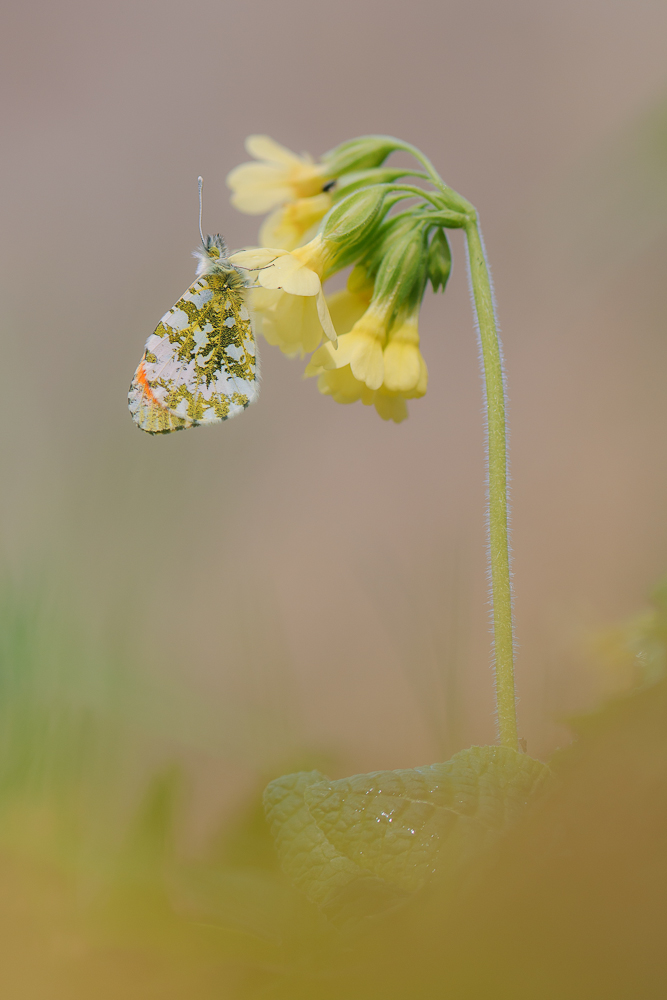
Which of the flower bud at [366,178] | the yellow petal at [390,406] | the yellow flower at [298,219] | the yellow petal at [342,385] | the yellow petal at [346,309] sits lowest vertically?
the yellow petal at [390,406]

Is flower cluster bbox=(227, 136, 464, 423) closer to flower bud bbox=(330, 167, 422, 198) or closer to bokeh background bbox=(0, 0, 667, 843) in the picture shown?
flower bud bbox=(330, 167, 422, 198)

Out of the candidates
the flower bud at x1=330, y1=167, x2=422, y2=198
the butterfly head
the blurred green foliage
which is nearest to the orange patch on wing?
the butterfly head

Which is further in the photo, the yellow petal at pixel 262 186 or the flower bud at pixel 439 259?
the yellow petal at pixel 262 186

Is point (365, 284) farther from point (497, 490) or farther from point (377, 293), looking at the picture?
point (497, 490)

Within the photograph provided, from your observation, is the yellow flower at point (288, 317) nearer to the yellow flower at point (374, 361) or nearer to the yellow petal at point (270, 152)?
the yellow flower at point (374, 361)

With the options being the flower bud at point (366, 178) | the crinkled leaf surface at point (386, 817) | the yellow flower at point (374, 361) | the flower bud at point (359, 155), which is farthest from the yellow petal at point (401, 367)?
the crinkled leaf surface at point (386, 817)

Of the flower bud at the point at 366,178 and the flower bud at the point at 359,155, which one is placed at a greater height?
the flower bud at the point at 359,155
